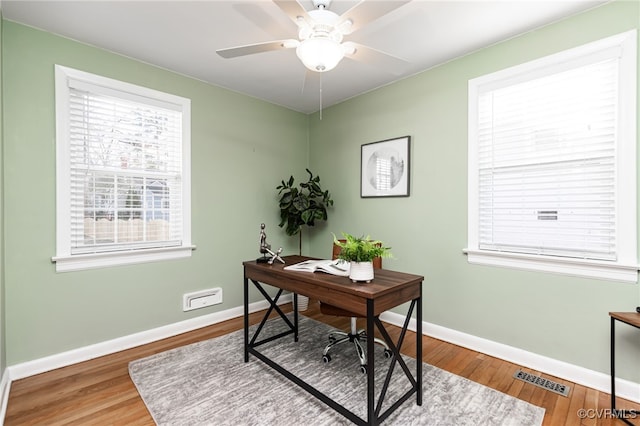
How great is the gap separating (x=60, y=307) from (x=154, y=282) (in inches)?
27.4

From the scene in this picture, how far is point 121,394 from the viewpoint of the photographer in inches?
79.5

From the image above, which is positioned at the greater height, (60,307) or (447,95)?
(447,95)

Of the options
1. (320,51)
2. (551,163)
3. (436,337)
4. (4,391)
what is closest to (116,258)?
(4,391)

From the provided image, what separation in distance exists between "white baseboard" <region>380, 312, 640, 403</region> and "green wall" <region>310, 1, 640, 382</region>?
0.05m

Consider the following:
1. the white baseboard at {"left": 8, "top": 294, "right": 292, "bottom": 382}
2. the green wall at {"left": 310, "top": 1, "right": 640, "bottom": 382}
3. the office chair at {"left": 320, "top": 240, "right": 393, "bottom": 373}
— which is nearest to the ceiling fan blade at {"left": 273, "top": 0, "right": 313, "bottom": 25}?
the green wall at {"left": 310, "top": 1, "right": 640, "bottom": 382}

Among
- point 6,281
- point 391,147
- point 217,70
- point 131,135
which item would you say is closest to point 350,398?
point 391,147

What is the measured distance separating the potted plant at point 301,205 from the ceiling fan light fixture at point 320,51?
2092 millimetres

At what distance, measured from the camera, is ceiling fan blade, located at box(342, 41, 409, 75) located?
1799 mm

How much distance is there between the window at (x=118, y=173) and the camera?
94.3 inches

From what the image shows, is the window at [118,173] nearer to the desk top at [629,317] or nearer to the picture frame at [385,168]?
the picture frame at [385,168]

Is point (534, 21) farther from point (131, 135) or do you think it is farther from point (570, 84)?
point (131, 135)

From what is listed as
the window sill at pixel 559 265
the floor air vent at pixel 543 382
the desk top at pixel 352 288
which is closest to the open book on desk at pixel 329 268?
the desk top at pixel 352 288

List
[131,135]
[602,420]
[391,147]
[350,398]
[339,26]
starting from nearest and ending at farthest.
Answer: [339,26] < [602,420] < [350,398] < [131,135] < [391,147]

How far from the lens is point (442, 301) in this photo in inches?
112
